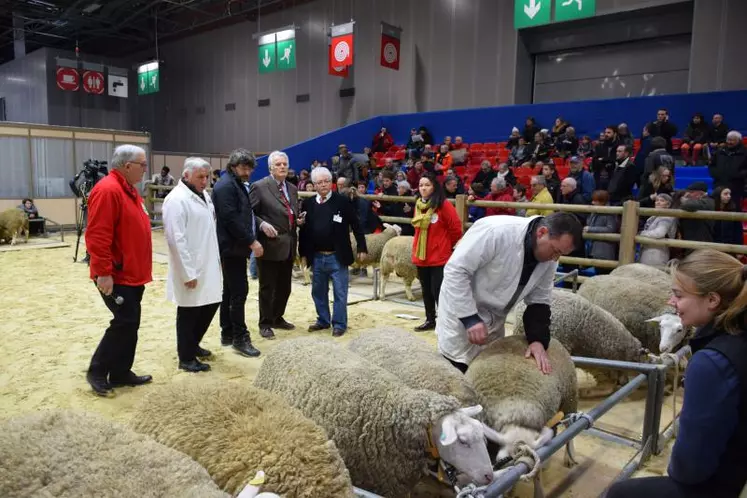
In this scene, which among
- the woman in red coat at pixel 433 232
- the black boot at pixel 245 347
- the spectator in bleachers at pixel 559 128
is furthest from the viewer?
the spectator in bleachers at pixel 559 128

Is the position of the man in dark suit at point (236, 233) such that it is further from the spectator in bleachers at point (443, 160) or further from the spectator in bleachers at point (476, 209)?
the spectator in bleachers at point (443, 160)

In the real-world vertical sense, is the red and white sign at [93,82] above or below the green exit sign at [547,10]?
above

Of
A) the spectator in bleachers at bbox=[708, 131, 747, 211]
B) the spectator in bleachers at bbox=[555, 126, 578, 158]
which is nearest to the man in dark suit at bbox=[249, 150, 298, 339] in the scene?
the spectator in bleachers at bbox=[708, 131, 747, 211]

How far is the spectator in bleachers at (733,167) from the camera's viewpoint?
8.44 meters

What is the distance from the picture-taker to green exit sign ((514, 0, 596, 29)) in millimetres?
9383

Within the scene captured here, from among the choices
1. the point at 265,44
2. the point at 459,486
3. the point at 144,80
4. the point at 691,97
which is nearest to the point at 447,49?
the point at 265,44

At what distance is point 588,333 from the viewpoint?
3.65 meters

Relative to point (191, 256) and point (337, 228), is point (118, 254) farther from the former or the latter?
point (337, 228)

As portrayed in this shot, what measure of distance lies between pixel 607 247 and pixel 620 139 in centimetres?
437

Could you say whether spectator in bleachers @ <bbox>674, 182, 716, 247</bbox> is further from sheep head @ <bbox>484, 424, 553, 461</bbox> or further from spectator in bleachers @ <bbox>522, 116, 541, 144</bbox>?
spectator in bleachers @ <bbox>522, 116, 541, 144</bbox>

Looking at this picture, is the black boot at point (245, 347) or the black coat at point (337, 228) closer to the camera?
the black boot at point (245, 347)

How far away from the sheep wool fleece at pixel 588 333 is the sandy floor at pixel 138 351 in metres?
0.47

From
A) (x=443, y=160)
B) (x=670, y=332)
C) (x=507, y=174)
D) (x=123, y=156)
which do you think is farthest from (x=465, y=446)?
(x=443, y=160)

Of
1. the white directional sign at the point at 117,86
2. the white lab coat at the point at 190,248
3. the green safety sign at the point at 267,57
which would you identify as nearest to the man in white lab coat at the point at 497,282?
the white lab coat at the point at 190,248
